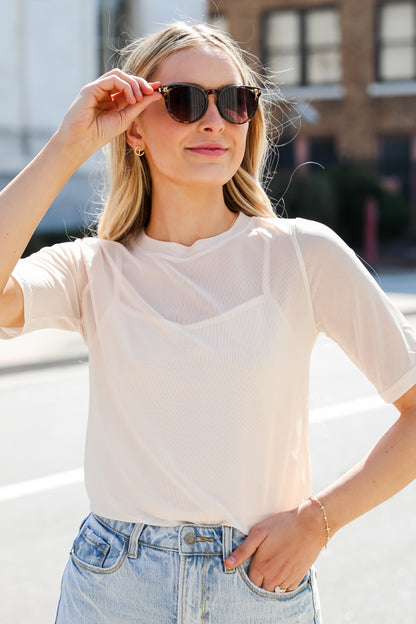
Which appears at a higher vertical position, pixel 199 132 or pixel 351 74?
pixel 351 74

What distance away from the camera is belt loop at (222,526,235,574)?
1725mm

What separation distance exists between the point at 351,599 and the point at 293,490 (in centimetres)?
247

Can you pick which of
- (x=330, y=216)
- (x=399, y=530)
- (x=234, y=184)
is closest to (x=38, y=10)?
(x=330, y=216)

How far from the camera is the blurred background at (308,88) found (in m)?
18.8

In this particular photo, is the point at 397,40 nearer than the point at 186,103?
No

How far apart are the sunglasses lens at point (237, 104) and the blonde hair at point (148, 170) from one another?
8 centimetres

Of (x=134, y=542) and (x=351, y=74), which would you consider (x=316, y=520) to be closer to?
(x=134, y=542)

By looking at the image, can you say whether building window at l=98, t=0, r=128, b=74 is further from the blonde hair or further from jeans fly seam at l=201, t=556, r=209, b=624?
jeans fly seam at l=201, t=556, r=209, b=624

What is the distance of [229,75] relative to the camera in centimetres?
195

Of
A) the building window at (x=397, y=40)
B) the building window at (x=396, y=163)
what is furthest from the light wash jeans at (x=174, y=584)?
the building window at (x=397, y=40)

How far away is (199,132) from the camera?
193cm

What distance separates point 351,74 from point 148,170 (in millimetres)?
26358

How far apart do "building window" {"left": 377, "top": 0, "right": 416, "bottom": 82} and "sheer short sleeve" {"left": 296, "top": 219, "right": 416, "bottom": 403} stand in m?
26.6

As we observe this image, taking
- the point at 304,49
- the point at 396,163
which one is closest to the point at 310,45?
the point at 304,49
